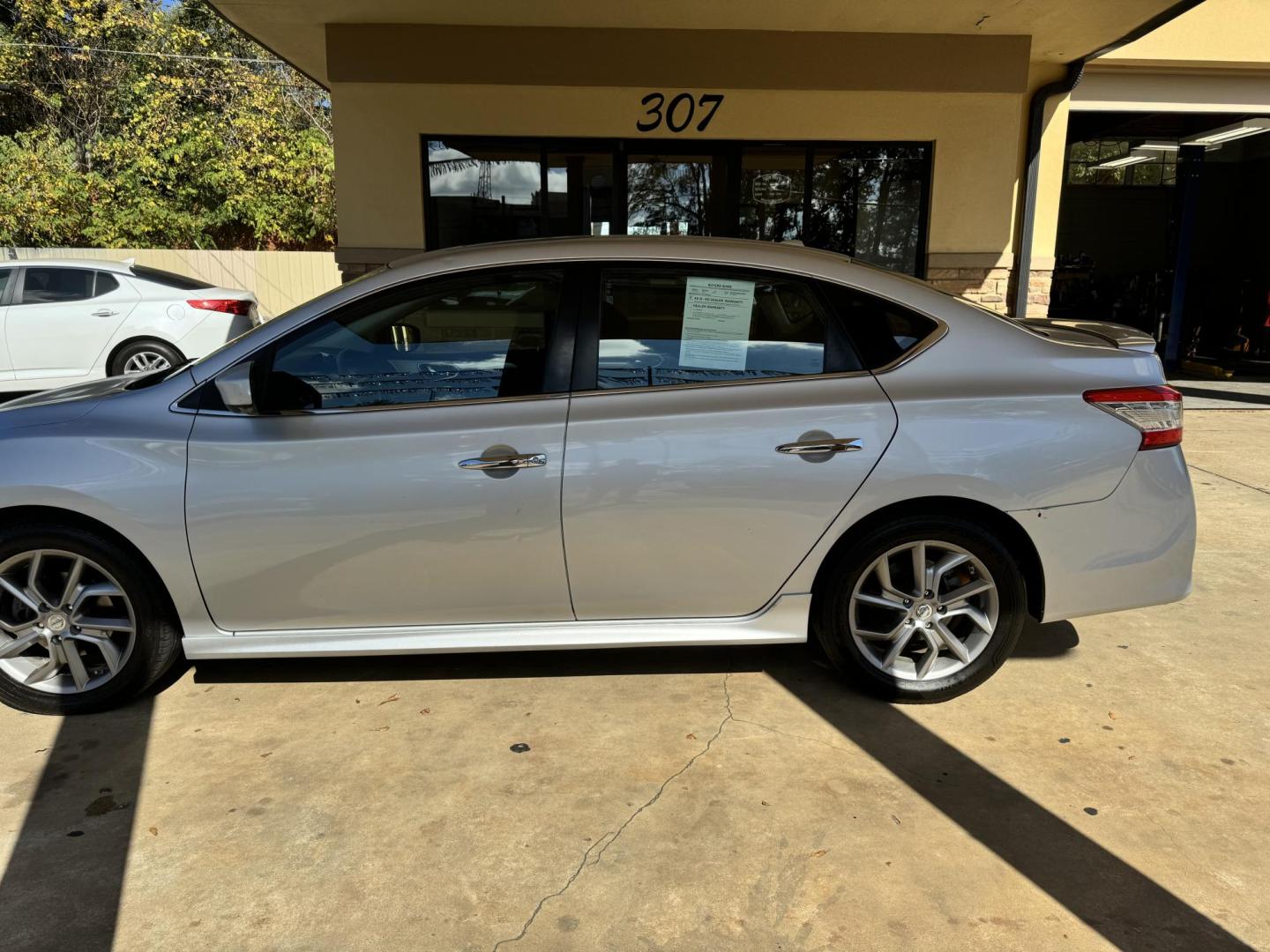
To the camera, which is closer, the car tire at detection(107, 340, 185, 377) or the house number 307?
the house number 307

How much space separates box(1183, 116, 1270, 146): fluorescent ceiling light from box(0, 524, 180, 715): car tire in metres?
14.0

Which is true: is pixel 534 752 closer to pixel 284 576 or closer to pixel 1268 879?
pixel 284 576

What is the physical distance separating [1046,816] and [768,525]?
1.25 m

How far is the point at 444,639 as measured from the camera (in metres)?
3.35

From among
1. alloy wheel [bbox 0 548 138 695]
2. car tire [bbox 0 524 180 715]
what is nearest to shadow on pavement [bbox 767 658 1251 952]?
car tire [bbox 0 524 180 715]

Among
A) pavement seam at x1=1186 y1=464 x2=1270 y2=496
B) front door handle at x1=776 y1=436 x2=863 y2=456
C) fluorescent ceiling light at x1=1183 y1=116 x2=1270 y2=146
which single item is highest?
fluorescent ceiling light at x1=1183 y1=116 x2=1270 y2=146

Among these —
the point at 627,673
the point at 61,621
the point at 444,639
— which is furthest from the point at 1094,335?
the point at 61,621

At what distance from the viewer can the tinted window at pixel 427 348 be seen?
3.30 meters

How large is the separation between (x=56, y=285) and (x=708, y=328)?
9725mm

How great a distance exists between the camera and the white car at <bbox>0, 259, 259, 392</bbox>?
10.1 metres

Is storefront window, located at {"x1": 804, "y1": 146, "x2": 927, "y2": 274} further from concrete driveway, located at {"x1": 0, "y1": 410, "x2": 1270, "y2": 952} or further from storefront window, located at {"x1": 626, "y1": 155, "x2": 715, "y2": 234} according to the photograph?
concrete driveway, located at {"x1": 0, "y1": 410, "x2": 1270, "y2": 952}

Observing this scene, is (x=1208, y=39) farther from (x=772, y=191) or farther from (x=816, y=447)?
(x=816, y=447)

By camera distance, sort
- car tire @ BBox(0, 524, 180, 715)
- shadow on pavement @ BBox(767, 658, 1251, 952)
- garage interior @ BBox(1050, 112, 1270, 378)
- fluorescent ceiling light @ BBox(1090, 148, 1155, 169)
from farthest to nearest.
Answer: fluorescent ceiling light @ BBox(1090, 148, 1155, 169) → garage interior @ BBox(1050, 112, 1270, 378) → car tire @ BBox(0, 524, 180, 715) → shadow on pavement @ BBox(767, 658, 1251, 952)

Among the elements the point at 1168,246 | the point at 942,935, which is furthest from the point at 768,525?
the point at 1168,246
